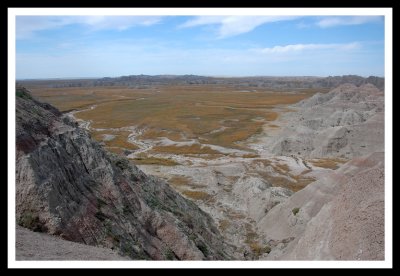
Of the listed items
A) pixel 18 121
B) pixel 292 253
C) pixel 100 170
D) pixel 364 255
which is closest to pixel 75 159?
pixel 100 170

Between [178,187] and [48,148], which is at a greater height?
[48,148]

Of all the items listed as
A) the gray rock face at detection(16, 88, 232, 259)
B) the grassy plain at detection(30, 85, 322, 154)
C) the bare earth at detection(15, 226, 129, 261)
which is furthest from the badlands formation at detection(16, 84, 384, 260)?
the grassy plain at detection(30, 85, 322, 154)

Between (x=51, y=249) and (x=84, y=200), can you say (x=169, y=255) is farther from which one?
(x=51, y=249)

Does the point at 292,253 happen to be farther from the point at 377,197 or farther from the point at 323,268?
the point at 323,268

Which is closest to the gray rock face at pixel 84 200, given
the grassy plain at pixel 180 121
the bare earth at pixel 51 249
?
the bare earth at pixel 51 249

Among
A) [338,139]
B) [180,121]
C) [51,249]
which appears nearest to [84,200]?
[51,249]

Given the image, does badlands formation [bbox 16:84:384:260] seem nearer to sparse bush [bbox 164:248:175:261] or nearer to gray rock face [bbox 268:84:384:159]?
sparse bush [bbox 164:248:175:261]

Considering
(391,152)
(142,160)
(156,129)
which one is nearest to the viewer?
(391,152)
